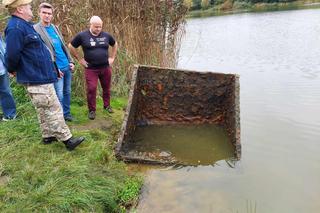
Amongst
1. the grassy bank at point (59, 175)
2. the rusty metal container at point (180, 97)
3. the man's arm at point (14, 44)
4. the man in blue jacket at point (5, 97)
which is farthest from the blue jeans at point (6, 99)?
the rusty metal container at point (180, 97)

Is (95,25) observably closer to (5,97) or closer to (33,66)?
(5,97)

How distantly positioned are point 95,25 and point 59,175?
103 inches

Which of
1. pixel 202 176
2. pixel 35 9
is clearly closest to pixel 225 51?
pixel 35 9

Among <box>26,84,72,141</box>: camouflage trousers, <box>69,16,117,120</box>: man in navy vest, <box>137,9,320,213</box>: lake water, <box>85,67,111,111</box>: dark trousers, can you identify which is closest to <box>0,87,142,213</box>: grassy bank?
<box>26,84,72,141</box>: camouflage trousers

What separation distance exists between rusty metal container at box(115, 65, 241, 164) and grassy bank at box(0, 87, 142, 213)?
3.31 ft

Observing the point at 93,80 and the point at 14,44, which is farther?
the point at 93,80

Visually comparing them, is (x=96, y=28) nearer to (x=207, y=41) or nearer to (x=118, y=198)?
(x=118, y=198)

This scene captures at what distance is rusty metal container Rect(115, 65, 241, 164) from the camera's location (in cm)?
625

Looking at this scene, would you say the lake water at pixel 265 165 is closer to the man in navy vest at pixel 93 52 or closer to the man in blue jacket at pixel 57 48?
the man in blue jacket at pixel 57 48

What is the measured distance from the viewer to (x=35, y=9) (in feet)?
23.6

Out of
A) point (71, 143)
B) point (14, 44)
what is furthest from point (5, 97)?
point (14, 44)

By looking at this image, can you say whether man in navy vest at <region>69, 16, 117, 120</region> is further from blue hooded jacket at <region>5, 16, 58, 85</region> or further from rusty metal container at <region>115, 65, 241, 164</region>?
blue hooded jacket at <region>5, 16, 58, 85</region>

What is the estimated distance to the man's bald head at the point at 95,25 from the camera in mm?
5930

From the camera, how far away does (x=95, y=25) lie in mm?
5957
